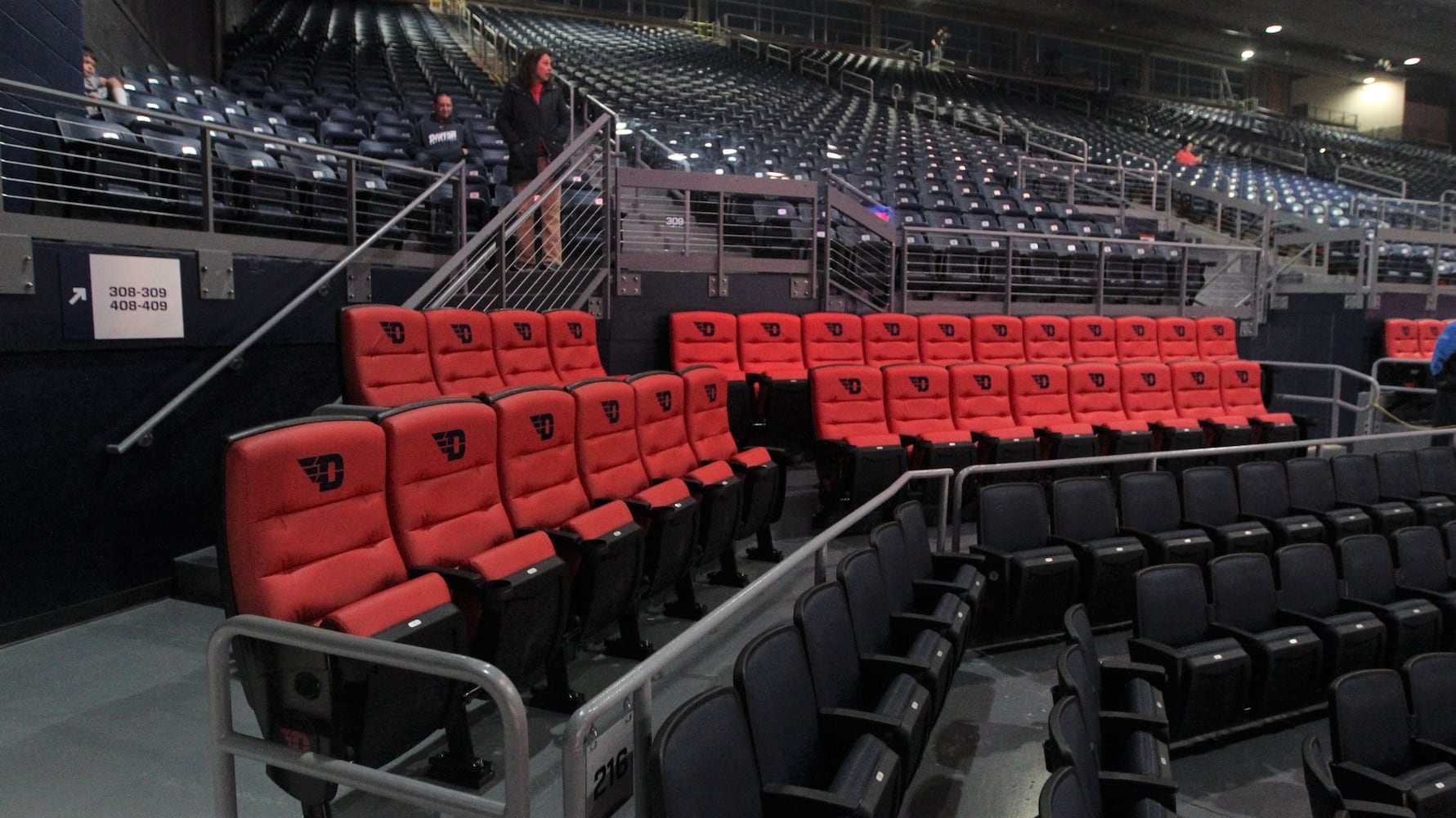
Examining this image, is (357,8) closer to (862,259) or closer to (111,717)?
(862,259)

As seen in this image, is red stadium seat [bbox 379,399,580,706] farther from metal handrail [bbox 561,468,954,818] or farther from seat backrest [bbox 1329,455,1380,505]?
seat backrest [bbox 1329,455,1380,505]

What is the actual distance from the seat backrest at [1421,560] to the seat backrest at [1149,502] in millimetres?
809

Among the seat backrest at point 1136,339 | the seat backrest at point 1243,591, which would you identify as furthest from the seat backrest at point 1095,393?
the seat backrest at point 1243,591

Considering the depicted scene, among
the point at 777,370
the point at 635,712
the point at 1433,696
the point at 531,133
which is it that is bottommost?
the point at 1433,696

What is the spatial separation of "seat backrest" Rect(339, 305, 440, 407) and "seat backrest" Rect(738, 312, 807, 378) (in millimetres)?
2103

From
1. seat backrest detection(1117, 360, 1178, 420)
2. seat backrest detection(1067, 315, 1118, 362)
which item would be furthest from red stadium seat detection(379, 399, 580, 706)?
seat backrest detection(1067, 315, 1118, 362)

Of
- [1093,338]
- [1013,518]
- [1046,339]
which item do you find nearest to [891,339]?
[1046,339]

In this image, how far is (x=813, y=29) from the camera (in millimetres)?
18469

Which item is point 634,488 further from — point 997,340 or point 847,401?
point 997,340

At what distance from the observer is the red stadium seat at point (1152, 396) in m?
5.70

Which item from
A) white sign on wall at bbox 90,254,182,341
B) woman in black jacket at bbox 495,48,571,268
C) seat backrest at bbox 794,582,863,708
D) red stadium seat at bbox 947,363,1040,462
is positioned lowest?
seat backrest at bbox 794,582,863,708

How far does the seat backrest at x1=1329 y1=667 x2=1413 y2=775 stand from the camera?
227 centimetres

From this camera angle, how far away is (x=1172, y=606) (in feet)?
9.32

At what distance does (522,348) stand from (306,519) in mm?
2341
